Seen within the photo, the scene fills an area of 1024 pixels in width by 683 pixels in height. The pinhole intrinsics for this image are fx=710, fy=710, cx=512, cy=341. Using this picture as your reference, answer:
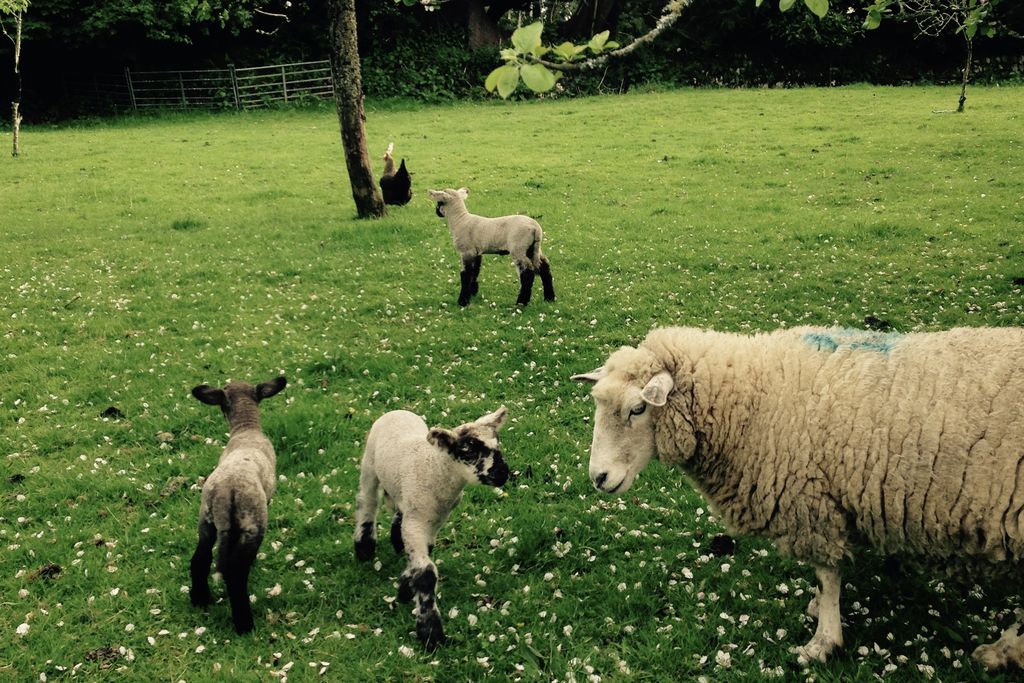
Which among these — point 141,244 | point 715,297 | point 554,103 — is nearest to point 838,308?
point 715,297

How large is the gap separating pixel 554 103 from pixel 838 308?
26549 millimetres

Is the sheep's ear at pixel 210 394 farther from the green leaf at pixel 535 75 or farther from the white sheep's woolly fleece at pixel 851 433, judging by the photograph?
the green leaf at pixel 535 75

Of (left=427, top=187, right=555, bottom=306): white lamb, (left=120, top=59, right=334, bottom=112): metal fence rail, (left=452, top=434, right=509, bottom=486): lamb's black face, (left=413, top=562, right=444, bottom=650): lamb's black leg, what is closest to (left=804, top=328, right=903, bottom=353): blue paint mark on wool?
(left=452, top=434, right=509, bottom=486): lamb's black face

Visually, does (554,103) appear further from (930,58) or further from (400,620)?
(400,620)

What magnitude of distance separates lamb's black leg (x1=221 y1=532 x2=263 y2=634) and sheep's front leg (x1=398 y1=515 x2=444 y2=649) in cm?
102

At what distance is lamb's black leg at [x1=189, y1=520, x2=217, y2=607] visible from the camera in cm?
492

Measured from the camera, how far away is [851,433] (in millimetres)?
4551

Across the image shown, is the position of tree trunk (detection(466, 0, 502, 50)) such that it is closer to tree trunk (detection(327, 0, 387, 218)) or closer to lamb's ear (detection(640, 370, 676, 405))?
tree trunk (detection(327, 0, 387, 218))

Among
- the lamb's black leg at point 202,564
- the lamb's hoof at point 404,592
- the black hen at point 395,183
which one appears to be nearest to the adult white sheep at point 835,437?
the lamb's hoof at point 404,592


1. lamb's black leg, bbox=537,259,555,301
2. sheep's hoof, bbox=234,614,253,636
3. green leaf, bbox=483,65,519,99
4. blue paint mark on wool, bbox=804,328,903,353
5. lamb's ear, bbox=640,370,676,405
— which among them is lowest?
sheep's hoof, bbox=234,614,253,636

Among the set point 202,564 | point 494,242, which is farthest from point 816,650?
point 494,242

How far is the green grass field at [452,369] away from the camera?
15.9 feet

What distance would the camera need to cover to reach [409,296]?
1165cm

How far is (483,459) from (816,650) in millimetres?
2476
